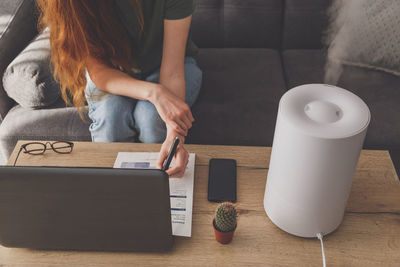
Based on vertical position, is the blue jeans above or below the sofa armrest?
above

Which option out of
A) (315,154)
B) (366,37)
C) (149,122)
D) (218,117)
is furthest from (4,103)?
(366,37)

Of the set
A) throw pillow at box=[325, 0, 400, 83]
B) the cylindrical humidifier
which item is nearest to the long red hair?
the cylindrical humidifier

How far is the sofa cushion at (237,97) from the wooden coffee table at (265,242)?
39 cm

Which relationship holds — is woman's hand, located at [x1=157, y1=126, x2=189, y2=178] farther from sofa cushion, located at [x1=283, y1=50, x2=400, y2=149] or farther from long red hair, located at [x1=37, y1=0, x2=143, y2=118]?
sofa cushion, located at [x1=283, y1=50, x2=400, y2=149]

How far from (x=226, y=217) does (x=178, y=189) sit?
22cm

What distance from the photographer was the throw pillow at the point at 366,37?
53.7 inches

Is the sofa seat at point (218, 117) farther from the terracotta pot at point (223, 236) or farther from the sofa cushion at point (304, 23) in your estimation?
the terracotta pot at point (223, 236)

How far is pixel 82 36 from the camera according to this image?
1054 mm

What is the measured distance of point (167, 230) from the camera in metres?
0.74

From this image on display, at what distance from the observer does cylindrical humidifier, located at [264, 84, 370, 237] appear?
632mm

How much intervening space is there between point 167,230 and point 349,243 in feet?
1.42

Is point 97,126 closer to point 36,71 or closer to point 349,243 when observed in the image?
point 36,71

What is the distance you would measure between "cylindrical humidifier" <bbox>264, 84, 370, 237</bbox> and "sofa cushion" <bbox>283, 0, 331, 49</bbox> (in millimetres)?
1099

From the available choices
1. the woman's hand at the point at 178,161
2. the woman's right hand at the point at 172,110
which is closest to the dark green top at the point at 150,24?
the woman's right hand at the point at 172,110
